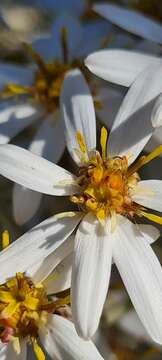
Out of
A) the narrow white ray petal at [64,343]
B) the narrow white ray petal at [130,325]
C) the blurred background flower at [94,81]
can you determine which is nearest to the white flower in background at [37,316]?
the narrow white ray petal at [64,343]

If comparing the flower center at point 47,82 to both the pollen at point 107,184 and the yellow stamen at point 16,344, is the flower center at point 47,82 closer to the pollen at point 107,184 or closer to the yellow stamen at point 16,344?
the pollen at point 107,184

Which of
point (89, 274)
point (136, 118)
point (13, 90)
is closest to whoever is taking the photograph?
point (89, 274)

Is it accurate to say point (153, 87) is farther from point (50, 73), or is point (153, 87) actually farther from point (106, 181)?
point (50, 73)

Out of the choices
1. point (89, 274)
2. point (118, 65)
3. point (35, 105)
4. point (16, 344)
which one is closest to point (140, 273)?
point (89, 274)

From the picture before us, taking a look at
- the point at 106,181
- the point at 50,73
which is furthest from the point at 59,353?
the point at 50,73

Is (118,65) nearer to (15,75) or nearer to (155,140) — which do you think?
(155,140)

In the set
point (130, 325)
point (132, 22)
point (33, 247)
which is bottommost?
point (130, 325)
